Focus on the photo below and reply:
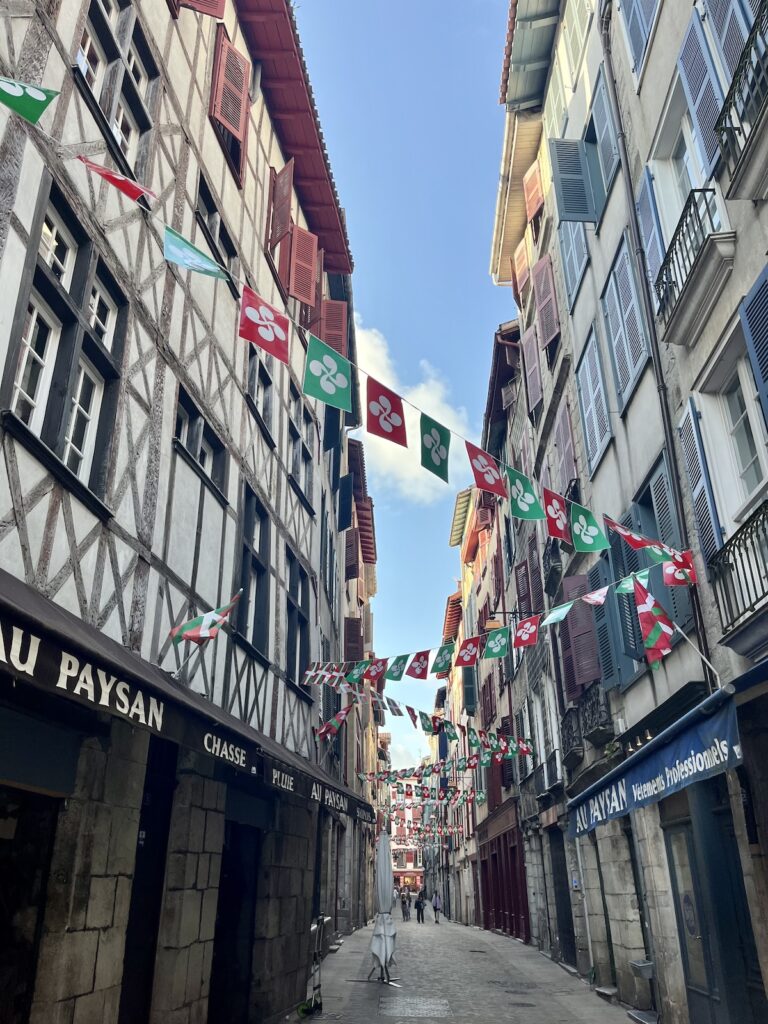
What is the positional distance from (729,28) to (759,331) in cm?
287

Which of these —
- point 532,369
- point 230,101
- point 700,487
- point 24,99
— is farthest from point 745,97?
point 532,369

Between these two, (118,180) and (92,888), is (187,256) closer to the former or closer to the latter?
(118,180)

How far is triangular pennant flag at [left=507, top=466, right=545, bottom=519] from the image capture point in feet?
24.5

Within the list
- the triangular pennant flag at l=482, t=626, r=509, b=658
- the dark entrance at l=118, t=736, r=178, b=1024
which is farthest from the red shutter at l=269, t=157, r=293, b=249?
the dark entrance at l=118, t=736, r=178, b=1024

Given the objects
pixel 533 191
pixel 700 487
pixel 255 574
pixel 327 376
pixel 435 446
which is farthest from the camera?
pixel 533 191

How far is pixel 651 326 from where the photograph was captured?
8.93 meters

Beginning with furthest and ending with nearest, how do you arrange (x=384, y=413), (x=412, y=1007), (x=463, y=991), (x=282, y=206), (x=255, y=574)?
1. (x=282, y=206)
2. (x=463, y=991)
3. (x=255, y=574)
4. (x=412, y=1007)
5. (x=384, y=413)

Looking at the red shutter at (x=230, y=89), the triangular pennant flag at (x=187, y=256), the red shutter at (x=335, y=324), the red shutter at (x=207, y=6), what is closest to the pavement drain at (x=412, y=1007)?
the triangular pennant flag at (x=187, y=256)

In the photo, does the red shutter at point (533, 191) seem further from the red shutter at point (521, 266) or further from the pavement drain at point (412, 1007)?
the pavement drain at point (412, 1007)

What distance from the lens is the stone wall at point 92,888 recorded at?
17.0 feet

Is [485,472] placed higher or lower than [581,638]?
higher

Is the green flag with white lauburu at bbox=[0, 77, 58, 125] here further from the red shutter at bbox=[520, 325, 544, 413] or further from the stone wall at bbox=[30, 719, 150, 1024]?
the red shutter at bbox=[520, 325, 544, 413]

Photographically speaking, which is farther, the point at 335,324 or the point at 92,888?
the point at 335,324

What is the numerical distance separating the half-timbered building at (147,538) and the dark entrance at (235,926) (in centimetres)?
3
